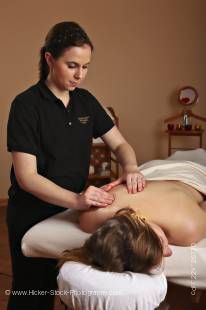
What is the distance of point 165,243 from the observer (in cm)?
116

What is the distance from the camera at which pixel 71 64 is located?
1320mm

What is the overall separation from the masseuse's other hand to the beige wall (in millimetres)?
2484

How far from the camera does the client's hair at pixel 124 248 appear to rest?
98 centimetres

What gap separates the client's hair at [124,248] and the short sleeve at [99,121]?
60 cm

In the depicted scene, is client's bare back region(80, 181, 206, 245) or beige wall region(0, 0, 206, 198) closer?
client's bare back region(80, 181, 206, 245)

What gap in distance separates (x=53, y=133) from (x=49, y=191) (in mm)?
210

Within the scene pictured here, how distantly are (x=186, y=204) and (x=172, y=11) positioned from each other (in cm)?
287

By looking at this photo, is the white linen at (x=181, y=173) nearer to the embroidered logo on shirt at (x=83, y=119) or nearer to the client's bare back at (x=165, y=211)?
the client's bare back at (x=165, y=211)

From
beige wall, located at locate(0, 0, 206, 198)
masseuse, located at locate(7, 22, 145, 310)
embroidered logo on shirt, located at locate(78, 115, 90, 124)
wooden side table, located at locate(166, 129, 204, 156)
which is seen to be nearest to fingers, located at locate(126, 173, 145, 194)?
masseuse, located at locate(7, 22, 145, 310)

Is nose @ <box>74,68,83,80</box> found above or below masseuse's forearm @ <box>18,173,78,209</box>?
above

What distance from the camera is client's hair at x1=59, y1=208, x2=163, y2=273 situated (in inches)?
38.6

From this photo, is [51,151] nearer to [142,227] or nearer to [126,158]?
[126,158]

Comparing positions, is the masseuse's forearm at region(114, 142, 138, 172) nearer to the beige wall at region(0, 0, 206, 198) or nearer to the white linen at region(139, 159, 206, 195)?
the white linen at region(139, 159, 206, 195)

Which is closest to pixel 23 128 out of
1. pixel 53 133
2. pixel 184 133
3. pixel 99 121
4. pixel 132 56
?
pixel 53 133
